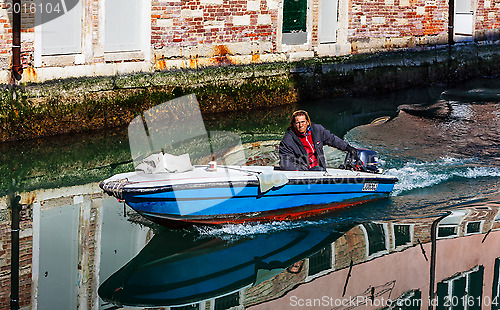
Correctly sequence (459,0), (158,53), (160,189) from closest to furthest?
(160,189) → (158,53) → (459,0)

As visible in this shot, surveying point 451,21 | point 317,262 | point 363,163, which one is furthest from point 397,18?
point 317,262

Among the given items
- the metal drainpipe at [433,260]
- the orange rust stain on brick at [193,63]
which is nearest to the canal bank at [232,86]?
the orange rust stain on brick at [193,63]

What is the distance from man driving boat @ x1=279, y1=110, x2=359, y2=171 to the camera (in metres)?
8.23

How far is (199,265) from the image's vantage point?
23.6 feet

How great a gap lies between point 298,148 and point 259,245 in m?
1.15

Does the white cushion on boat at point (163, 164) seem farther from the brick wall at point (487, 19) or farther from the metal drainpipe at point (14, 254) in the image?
the brick wall at point (487, 19)

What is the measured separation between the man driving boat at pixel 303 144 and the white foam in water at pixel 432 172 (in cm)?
132

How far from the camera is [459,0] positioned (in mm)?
17875

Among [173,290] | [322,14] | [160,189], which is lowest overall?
[173,290]

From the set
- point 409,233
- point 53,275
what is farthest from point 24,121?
point 409,233

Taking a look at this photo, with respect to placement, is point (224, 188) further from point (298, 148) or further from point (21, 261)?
point (21, 261)

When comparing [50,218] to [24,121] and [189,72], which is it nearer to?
[24,121]

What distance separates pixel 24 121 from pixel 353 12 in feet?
23.2

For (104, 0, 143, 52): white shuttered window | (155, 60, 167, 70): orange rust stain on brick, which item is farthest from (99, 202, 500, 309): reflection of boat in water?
(155, 60, 167, 70): orange rust stain on brick
